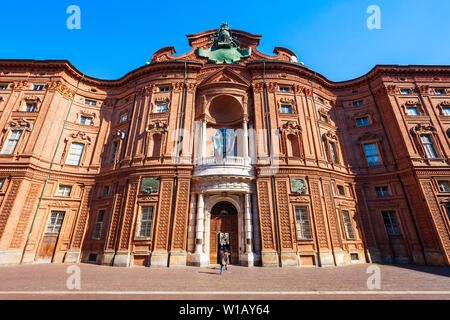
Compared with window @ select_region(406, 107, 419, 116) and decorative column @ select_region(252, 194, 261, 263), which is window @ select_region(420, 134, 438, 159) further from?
decorative column @ select_region(252, 194, 261, 263)

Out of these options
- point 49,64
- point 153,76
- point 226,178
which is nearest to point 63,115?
point 49,64

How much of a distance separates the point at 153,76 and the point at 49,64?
1219 cm

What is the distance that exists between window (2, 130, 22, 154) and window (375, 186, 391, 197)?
121 ft

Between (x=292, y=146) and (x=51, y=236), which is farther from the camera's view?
(x=292, y=146)

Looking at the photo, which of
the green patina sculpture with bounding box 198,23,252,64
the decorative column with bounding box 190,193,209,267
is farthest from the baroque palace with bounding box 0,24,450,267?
the green patina sculpture with bounding box 198,23,252,64

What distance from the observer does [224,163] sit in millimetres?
17422

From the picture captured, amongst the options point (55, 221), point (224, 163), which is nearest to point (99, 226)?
point (55, 221)

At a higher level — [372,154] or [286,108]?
[286,108]

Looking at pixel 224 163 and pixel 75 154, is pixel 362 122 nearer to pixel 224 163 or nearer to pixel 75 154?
pixel 224 163

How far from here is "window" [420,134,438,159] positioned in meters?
20.1

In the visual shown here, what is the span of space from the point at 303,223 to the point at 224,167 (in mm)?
8260

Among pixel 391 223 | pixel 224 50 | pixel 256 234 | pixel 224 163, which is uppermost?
pixel 224 50

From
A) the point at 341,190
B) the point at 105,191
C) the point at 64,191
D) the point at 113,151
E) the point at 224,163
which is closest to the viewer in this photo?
the point at 224,163

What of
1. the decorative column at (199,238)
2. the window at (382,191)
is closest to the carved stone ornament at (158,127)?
the decorative column at (199,238)
